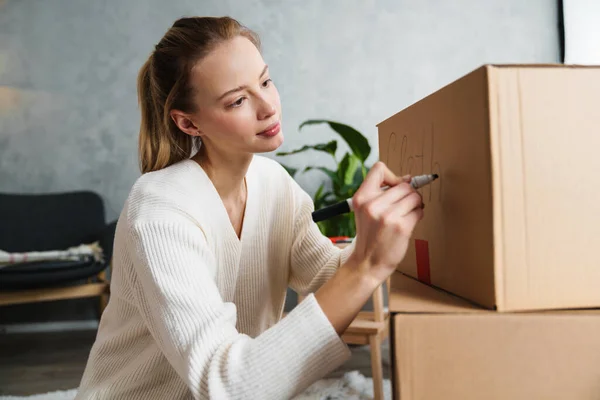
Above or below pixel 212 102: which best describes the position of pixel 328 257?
below

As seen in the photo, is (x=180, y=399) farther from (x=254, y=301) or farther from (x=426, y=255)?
(x=426, y=255)

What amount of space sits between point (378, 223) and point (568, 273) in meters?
0.18

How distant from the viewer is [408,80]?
288 cm

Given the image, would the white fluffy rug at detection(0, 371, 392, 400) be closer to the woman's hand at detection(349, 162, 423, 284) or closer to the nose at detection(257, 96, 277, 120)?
the nose at detection(257, 96, 277, 120)

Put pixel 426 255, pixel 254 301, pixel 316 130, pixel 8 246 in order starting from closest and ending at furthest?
pixel 426 255
pixel 254 301
pixel 8 246
pixel 316 130

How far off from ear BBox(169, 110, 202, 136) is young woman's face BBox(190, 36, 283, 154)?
0.07m

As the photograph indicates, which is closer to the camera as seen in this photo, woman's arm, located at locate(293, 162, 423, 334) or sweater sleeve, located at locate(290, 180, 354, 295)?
woman's arm, located at locate(293, 162, 423, 334)

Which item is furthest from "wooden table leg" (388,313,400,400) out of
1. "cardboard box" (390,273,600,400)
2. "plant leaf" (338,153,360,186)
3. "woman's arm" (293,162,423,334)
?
"plant leaf" (338,153,360,186)

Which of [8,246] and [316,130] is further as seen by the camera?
[316,130]

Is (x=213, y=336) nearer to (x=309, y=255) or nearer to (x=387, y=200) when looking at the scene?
(x=387, y=200)

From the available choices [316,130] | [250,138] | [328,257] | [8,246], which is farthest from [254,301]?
[8,246]

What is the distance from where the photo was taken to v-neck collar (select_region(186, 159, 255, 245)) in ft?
2.81

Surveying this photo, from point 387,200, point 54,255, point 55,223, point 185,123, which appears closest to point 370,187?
point 387,200

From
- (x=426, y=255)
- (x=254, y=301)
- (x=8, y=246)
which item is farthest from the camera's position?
(x=8, y=246)
